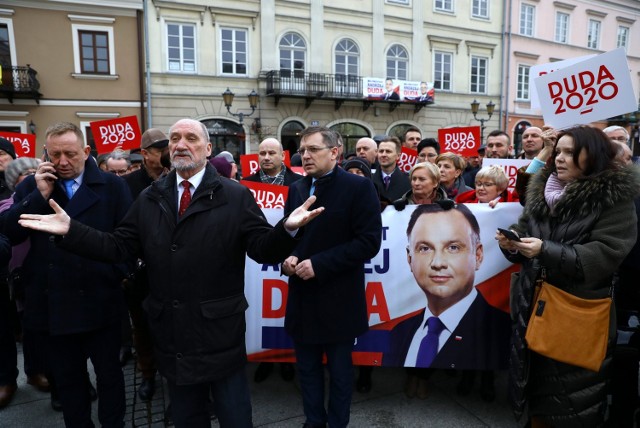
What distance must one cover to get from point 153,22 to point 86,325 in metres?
17.2

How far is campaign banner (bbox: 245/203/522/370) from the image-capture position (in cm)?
320

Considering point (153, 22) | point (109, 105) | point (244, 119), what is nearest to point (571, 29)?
point (244, 119)

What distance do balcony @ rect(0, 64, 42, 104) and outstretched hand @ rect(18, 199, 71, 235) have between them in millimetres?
16493

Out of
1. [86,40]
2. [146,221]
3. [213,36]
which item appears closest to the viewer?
[146,221]

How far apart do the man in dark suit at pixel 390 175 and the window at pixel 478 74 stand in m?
20.4

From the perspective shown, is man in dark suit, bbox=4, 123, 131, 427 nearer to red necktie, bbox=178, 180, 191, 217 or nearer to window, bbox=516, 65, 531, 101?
red necktie, bbox=178, 180, 191, 217

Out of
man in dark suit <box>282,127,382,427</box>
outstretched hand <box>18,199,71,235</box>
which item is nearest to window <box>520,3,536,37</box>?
man in dark suit <box>282,127,382,427</box>

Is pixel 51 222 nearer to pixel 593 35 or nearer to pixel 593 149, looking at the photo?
pixel 593 149

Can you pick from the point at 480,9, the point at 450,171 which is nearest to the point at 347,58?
the point at 480,9

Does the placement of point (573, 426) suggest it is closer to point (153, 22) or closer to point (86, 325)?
point (86, 325)

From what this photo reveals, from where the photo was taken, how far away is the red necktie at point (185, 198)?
2.26 metres

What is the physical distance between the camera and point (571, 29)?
25328mm

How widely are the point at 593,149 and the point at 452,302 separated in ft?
4.70

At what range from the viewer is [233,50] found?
18.4m
